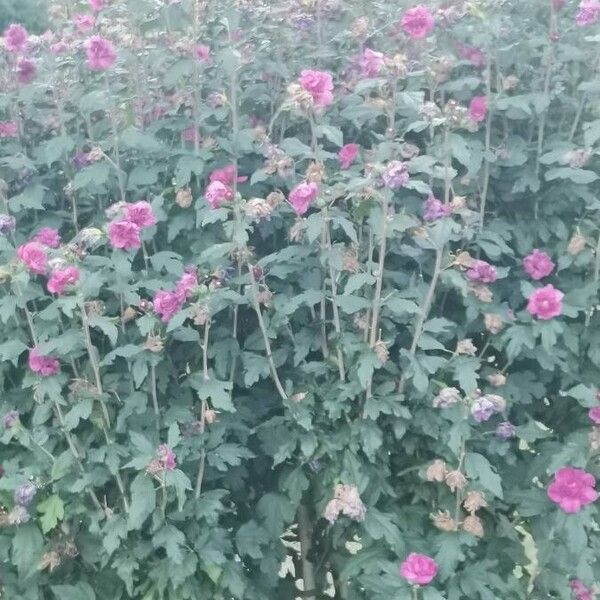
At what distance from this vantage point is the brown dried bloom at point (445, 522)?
265cm

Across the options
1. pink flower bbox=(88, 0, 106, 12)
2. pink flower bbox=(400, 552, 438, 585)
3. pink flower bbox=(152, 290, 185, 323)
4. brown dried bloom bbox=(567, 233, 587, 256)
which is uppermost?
pink flower bbox=(88, 0, 106, 12)

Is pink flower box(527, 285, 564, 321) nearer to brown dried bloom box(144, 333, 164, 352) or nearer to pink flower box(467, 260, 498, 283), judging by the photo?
pink flower box(467, 260, 498, 283)

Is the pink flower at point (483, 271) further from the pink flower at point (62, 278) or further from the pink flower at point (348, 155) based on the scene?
the pink flower at point (62, 278)

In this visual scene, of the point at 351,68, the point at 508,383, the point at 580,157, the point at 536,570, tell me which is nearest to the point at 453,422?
the point at 508,383

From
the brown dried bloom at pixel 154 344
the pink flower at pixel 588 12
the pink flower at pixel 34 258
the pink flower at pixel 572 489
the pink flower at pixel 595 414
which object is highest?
the pink flower at pixel 588 12

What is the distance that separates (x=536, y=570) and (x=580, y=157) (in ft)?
3.69

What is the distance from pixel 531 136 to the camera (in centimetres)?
297

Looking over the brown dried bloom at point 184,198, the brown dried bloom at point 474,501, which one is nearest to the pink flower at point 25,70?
the brown dried bloom at point 184,198

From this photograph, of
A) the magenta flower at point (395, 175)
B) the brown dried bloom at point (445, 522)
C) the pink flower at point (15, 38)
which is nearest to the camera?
the magenta flower at point (395, 175)

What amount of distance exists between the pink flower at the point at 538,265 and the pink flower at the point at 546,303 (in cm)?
15

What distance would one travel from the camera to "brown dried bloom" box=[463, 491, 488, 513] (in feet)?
8.63

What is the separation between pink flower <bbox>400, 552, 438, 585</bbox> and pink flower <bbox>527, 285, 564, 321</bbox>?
68cm

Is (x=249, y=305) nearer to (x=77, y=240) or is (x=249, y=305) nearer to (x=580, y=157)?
(x=77, y=240)

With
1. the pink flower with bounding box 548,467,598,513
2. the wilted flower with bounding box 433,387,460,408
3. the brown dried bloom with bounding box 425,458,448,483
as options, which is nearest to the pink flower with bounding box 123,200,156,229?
the wilted flower with bounding box 433,387,460,408
